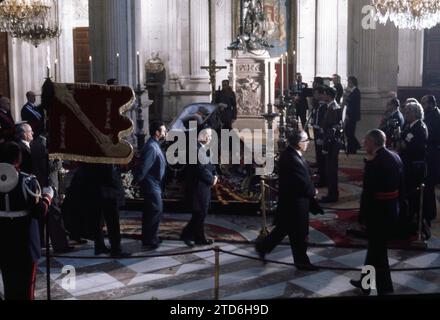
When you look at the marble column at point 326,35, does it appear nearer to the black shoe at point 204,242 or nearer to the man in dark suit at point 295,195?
the black shoe at point 204,242

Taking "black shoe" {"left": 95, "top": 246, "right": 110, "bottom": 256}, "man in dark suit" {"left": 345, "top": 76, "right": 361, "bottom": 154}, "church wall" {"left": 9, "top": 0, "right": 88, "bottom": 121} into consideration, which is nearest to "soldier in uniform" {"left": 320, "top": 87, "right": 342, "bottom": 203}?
"black shoe" {"left": 95, "top": 246, "right": 110, "bottom": 256}

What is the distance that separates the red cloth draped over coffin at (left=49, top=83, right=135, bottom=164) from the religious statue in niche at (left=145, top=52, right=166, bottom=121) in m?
12.8

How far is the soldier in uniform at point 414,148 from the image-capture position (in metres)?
8.80

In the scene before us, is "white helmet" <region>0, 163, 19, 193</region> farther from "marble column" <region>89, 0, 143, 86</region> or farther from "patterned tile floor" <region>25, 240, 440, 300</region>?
"marble column" <region>89, 0, 143, 86</region>

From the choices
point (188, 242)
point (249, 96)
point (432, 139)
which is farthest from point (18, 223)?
point (249, 96)

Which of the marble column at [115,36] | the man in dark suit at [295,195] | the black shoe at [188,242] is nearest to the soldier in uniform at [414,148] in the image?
the man in dark suit at [295,195]

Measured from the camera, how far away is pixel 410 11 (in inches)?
541

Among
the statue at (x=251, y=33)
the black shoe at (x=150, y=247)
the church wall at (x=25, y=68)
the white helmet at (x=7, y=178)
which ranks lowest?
the black shoe at (x=150, y=247)

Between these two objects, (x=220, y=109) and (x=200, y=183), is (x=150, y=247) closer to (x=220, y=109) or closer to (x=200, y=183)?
(x=200, y=183)

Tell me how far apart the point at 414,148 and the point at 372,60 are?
772 centimetres

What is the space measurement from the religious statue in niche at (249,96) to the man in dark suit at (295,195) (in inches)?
420
